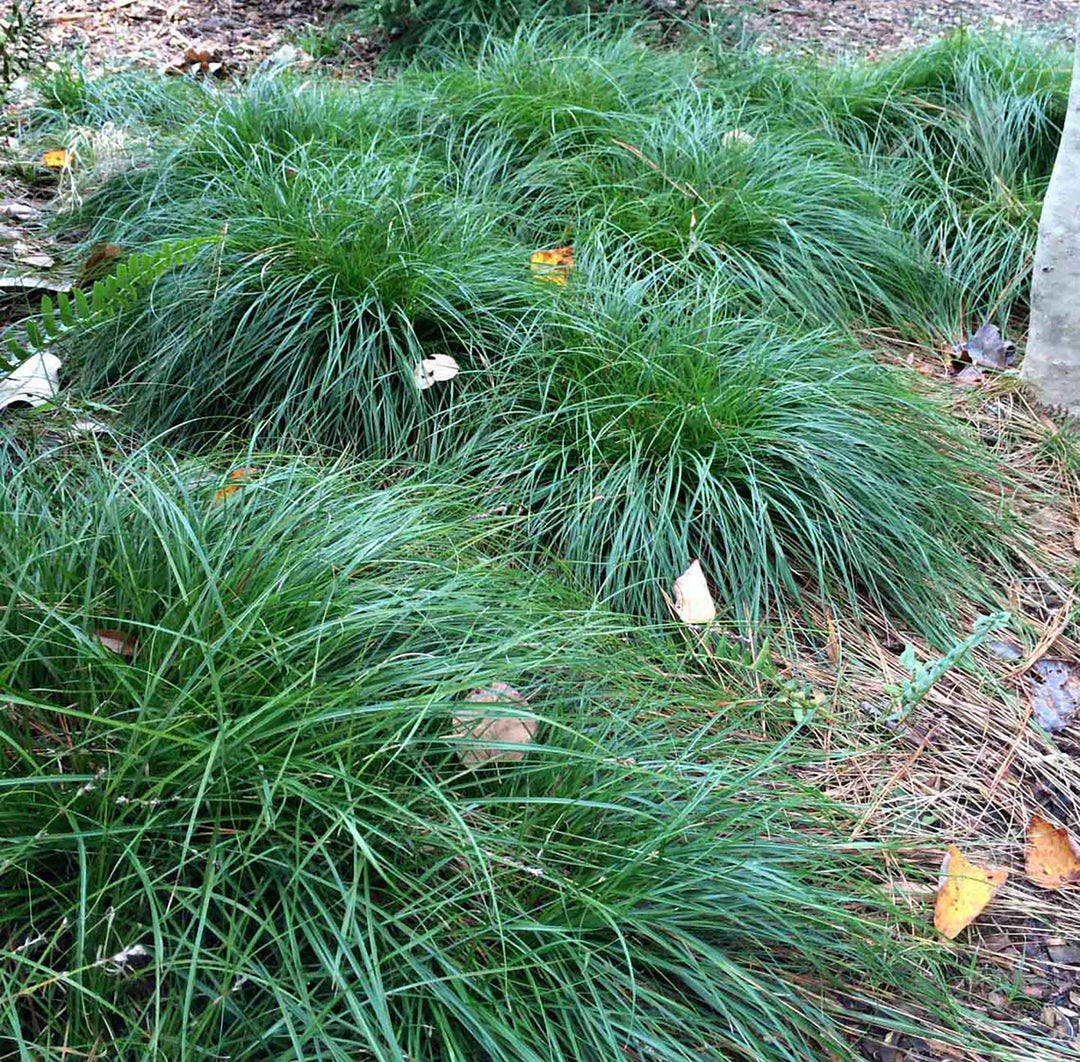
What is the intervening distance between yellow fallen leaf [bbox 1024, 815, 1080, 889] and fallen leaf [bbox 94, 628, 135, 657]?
1.69 m

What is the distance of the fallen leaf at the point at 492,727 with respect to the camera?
170 centimetres

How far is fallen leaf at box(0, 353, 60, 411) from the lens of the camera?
244cm

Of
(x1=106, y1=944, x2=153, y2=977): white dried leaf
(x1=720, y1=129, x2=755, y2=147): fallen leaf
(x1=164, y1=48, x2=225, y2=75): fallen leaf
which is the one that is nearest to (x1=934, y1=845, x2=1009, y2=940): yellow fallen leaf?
(x1=106, y1=944, x2=153, y2=977): white dried leaf

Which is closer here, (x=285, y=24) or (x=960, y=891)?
(x=960, y=891)

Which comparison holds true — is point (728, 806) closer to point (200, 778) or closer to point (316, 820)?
point (316, 820)

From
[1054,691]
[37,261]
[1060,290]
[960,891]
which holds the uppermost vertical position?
[1060,290]

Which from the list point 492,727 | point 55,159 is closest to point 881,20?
point 55,159

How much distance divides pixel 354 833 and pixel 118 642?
0.55 m

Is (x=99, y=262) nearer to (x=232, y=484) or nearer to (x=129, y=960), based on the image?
(x=232, y=484)

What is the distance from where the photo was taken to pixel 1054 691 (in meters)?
2.51

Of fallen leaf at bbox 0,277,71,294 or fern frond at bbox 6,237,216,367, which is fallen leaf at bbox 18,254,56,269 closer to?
fallen leaf at bbox 0,277,71,294

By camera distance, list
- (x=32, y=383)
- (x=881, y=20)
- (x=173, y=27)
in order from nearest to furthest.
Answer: (x=32, y=383), (x=173, y=27), (x=881, y=20)

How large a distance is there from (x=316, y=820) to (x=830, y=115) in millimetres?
3821

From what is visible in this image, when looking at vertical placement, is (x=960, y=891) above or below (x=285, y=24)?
below
